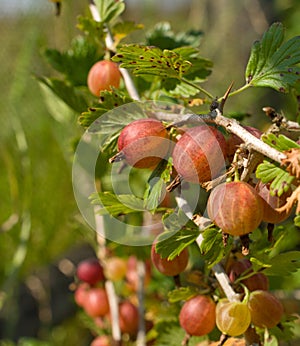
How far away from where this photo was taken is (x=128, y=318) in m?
0.74

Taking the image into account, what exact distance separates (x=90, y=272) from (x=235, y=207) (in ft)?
1.53

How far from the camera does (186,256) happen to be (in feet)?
1.62

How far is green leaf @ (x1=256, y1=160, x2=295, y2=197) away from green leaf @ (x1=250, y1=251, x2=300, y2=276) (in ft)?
0.31

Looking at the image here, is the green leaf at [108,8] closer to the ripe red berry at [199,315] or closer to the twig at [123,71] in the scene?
the twig at [123,71]

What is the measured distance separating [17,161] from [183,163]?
99 cm

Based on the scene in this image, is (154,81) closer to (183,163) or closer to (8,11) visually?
(183,163)

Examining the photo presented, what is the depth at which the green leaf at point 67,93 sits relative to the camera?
60cm

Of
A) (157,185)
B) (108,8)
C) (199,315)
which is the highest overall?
(108,8)

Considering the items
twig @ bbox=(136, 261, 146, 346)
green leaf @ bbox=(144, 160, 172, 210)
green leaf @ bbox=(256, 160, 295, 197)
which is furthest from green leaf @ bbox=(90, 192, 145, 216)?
twig @ bbox=(136, 261, 146, 346)

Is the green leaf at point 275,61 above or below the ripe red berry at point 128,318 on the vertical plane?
above

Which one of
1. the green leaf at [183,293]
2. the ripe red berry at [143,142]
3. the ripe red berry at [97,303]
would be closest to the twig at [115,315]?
the ripe red berry at [97,303]

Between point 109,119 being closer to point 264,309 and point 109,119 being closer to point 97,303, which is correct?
point 264,309

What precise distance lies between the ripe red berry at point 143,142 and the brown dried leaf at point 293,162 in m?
0.11

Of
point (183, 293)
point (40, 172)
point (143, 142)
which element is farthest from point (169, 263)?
point (40, 172)
